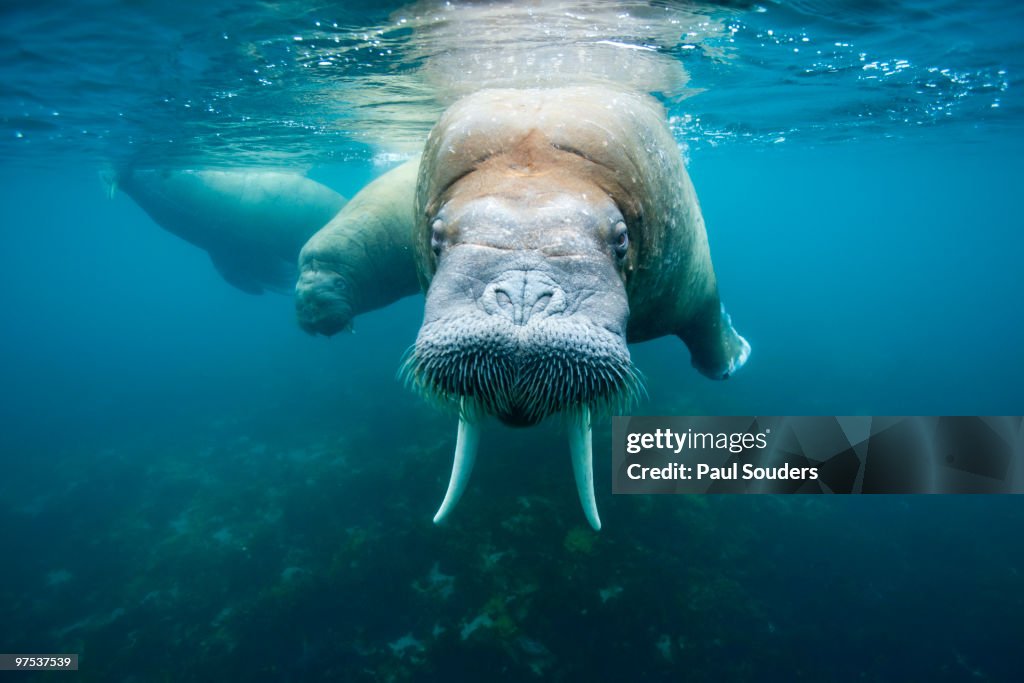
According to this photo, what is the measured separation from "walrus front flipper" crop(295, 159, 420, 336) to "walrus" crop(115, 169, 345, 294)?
5.10 m

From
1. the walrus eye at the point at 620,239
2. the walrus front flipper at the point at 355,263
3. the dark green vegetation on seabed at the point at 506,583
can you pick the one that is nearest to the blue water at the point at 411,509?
the dark green vegetation on seabed at the point at 506,583

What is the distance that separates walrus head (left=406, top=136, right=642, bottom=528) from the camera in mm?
2396

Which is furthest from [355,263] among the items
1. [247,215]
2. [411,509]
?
[247,215]

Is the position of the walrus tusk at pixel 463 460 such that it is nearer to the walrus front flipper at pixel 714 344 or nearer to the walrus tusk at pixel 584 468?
the walrus tusk at pixel 584 468

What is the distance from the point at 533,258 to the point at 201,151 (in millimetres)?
19580

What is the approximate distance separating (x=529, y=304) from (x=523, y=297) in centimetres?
4

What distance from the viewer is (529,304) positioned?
2.44 metres

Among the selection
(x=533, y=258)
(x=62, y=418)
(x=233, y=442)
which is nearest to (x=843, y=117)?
(x=533, y=258)

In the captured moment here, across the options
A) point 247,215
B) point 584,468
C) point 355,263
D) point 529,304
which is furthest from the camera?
point 247,215

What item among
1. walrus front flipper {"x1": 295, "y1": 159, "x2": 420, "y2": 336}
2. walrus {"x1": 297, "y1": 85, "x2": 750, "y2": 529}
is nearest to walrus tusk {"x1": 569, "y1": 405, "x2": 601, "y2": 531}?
walrus {"x1": 297, "y1": 85, "x2": 750, "y2": 529}

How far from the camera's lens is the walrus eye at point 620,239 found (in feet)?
10.1

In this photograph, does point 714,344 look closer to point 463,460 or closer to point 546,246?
point 463,460

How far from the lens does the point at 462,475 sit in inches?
141

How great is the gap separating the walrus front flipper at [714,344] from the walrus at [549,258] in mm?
532
